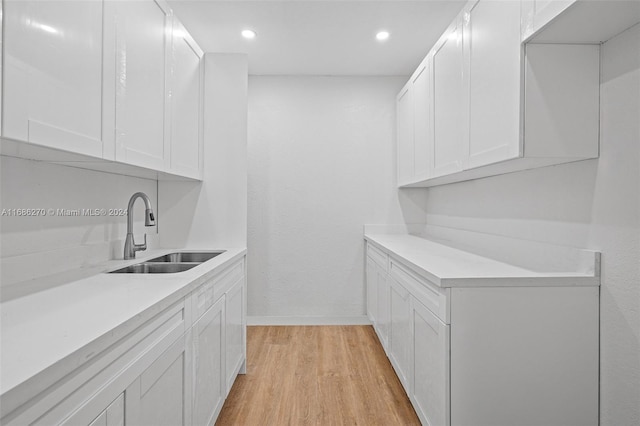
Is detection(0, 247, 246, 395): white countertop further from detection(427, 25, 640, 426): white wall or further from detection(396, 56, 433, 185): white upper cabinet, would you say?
detection(396, 56, 433, 185): white upper cabinet

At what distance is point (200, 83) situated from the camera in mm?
2451

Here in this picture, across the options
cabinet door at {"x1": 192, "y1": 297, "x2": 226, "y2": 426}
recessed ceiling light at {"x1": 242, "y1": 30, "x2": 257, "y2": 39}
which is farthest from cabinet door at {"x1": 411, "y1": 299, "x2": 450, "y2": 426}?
recessed ceiling light at {"x1": 242, "y1": 30, "x2": 257, "y2": 39}

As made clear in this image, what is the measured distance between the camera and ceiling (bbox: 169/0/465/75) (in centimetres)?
239

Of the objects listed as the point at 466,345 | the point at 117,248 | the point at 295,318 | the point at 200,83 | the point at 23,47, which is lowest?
the point at 295,318

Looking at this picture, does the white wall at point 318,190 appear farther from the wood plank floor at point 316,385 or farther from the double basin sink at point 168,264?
the double basin sink at point 168,264

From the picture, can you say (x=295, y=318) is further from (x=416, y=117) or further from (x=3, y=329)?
(x=3, y=329)

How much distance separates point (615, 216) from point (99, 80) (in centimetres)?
204

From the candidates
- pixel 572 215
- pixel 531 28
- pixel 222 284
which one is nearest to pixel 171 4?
pixel 222 284

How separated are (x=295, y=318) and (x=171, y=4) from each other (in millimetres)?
2892

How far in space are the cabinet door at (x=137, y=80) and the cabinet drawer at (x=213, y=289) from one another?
2.14 feet

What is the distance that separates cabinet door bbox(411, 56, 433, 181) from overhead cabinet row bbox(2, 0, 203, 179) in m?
1.70

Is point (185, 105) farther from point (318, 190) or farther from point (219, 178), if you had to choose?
point (318, 190)

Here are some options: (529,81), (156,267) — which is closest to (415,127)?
(529,81)

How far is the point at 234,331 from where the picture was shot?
7.04ft
